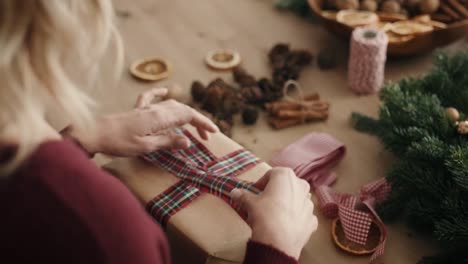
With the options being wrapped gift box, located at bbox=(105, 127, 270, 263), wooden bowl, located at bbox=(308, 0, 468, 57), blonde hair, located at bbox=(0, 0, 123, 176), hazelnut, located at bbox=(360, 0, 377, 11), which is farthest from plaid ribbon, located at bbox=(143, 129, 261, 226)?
hazelnut, located at bbox=(360, 0, 377, 11)

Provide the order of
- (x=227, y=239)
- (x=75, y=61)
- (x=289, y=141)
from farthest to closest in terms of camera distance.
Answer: (x=289, y=141) → (x=227, y=239) → (x=75, y=61)

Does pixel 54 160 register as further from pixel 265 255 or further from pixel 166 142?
pixel 166 142

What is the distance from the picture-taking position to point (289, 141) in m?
1.26

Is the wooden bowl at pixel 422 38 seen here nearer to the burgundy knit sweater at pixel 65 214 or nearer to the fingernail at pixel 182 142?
the fingernail at pixel 182 142

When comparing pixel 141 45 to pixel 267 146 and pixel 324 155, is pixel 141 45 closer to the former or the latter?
pixel 267 146

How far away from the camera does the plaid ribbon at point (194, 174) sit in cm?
91

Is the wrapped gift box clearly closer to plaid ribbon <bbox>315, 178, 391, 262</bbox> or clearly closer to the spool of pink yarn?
plaid ribbon <bbox>315, 178, 391, 262</bbox>

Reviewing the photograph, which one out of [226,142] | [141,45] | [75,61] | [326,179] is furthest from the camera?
[141,45]

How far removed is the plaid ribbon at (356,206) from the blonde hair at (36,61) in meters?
0.60

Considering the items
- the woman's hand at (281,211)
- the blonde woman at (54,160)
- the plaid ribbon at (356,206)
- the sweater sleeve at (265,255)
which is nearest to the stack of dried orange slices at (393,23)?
the plaid ribbon at (356,206)

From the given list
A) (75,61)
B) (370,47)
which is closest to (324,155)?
(370,47)

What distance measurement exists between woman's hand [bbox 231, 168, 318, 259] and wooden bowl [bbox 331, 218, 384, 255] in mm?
210

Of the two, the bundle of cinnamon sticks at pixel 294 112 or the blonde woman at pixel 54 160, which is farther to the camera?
the bundle of cinnamon sticks at pixel 294 112

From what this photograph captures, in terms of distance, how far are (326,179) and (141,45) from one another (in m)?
0.68
